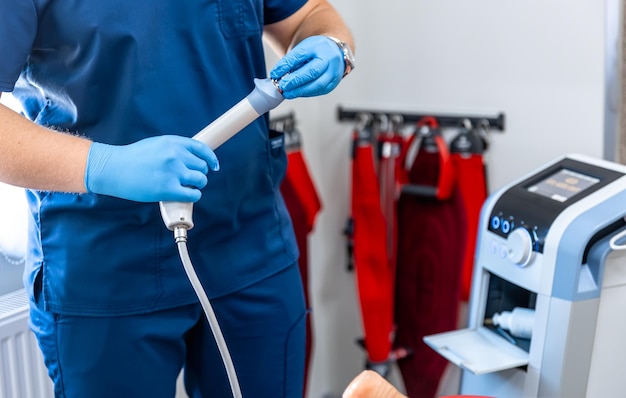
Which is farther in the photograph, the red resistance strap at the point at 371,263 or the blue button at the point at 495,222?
the red resistance strap at the point at 371,263

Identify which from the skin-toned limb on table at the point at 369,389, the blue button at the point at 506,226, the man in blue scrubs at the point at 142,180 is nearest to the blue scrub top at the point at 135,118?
the man in blue scrubs at the point at 142,180

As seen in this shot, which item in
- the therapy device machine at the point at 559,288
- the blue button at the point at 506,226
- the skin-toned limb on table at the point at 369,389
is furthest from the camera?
the blue button at the point at 506,226

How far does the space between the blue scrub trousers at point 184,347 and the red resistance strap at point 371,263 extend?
0.82 meters

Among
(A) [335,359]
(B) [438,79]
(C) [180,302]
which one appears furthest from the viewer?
(A) [335,359]

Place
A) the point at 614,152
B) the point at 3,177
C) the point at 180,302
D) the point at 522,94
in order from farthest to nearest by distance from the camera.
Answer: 1. the point at 522,94
2. the point at 614,152
3. the point at 180,302
4. the point at 3,177

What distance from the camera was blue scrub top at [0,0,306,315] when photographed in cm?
97

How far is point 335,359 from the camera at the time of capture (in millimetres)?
2299

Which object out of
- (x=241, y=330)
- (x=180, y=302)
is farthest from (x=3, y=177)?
(x=241, y=330)

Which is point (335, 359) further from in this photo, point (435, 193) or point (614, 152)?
point (614, 152)

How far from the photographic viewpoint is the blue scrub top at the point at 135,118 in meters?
0.97

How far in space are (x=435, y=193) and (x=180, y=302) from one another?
969 mm

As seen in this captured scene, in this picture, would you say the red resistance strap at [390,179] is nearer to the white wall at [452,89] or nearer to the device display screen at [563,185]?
the white wall at [452,89]

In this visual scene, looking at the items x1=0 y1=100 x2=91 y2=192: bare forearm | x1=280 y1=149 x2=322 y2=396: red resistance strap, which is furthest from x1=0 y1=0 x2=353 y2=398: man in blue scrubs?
x1=280 y1=149 x2=322 y2=396: red resistance strap

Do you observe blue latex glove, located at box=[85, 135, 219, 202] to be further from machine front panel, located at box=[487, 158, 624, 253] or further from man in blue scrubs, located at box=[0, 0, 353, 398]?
machine front panel, located at box=[487, 158, 624, 253]
